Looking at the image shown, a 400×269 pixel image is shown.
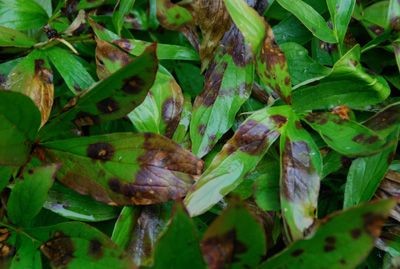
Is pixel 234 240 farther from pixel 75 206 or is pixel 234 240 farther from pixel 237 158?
pixel 75 206

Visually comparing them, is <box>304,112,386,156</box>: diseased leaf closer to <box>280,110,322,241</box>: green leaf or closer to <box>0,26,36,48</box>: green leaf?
<box>280,110,322,241</box>: green leaf

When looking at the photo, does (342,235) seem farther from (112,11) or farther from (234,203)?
(112,11)

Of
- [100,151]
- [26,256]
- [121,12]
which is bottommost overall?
[26,256]

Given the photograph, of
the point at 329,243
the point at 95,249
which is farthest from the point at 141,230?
the point at 329,243

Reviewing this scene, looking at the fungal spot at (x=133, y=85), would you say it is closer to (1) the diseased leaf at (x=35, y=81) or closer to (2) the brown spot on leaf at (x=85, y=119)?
(2) the brown spot on leaf at (x=85, y=119)

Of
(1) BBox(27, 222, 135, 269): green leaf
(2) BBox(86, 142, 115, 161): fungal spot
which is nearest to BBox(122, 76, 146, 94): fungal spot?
(2) BBox(86, 142, 115, 161): fungal spot

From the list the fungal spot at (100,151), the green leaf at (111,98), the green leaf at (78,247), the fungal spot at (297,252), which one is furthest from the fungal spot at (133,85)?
the fungal spot at (297,252)
